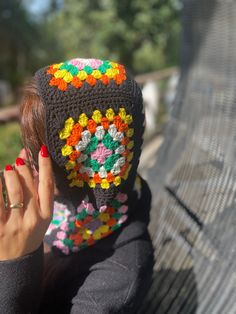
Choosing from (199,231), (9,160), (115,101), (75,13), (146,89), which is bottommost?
(9,160)

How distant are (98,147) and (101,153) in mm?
18

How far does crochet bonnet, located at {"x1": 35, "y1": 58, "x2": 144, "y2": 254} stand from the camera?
1094 mm

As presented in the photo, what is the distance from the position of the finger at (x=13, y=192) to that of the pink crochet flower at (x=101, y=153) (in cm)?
20

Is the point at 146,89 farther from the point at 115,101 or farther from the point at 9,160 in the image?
the point at 115,101

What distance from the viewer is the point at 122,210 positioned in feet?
4.35

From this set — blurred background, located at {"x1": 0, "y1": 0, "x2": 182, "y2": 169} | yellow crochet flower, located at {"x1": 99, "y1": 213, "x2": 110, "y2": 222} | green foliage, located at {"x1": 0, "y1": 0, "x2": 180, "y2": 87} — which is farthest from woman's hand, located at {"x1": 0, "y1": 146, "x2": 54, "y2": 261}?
green foliage, located at {"x1": 0, "y1": 0, "x2": 180, "y2": 87}

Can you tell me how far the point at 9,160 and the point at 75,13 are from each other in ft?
9.64

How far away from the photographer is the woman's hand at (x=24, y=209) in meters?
1.05

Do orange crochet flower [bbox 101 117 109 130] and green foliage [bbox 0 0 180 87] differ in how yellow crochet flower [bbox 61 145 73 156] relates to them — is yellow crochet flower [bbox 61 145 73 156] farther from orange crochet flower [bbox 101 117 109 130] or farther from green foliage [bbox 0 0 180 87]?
green foliage [bbox 0 0 180 87]

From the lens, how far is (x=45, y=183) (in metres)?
1.10

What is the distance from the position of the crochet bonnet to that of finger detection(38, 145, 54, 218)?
0.03 meters

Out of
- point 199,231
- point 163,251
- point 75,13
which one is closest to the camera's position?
point 199,231

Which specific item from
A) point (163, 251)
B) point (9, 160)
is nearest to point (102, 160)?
point (163, 251)

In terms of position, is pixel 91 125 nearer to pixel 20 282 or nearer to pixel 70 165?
pixel 70 165
